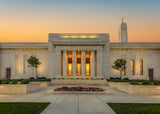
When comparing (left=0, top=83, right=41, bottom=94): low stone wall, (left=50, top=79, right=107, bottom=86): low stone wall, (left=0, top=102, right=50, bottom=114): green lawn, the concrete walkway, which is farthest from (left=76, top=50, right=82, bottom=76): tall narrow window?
(left=0, top=102, right=50, bottom=114): green lawn

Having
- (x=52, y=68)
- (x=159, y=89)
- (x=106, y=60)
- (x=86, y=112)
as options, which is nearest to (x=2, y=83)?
(x=86, y=112)

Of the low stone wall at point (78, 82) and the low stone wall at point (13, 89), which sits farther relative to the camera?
the low stone wall at point (78, 82)

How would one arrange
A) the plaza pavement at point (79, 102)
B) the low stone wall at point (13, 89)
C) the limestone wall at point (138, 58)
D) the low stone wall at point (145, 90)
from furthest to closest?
the limestone wall at point (138, 58)
the low stone wall at point (13, 89)
the low stone wall at point (145, 90)
the plaza pavement at point (79, 102)

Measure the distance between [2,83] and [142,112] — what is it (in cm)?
2042

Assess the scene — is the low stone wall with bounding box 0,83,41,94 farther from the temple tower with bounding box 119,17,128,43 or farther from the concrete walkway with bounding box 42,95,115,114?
the temple tower with bounding box 119,17,128,43

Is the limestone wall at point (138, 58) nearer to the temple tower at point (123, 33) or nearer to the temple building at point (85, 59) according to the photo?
the temple building at point (85, 59)

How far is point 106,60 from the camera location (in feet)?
126

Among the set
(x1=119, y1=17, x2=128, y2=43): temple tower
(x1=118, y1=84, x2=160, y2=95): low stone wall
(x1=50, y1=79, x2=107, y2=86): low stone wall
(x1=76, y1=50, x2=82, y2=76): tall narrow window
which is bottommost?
(x1=50, y1=79, x2=107, y2=86): low stone wall

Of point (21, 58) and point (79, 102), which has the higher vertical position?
point (21, 58)

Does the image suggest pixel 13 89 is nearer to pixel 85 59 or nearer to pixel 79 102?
pixel 79 102

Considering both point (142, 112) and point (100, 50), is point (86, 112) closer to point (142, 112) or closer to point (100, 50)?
point (142, 112)

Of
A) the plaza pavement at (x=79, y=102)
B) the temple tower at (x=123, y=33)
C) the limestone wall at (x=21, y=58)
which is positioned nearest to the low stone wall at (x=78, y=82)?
the limestone wall at (x=21, y=58)

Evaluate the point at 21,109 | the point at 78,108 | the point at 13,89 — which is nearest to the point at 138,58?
the point at 78,108

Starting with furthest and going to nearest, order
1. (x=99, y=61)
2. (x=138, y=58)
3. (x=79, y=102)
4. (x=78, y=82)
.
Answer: (x=138, y=58), (x=99, y=61), (x=78, y=82), (x=79, y=102)
